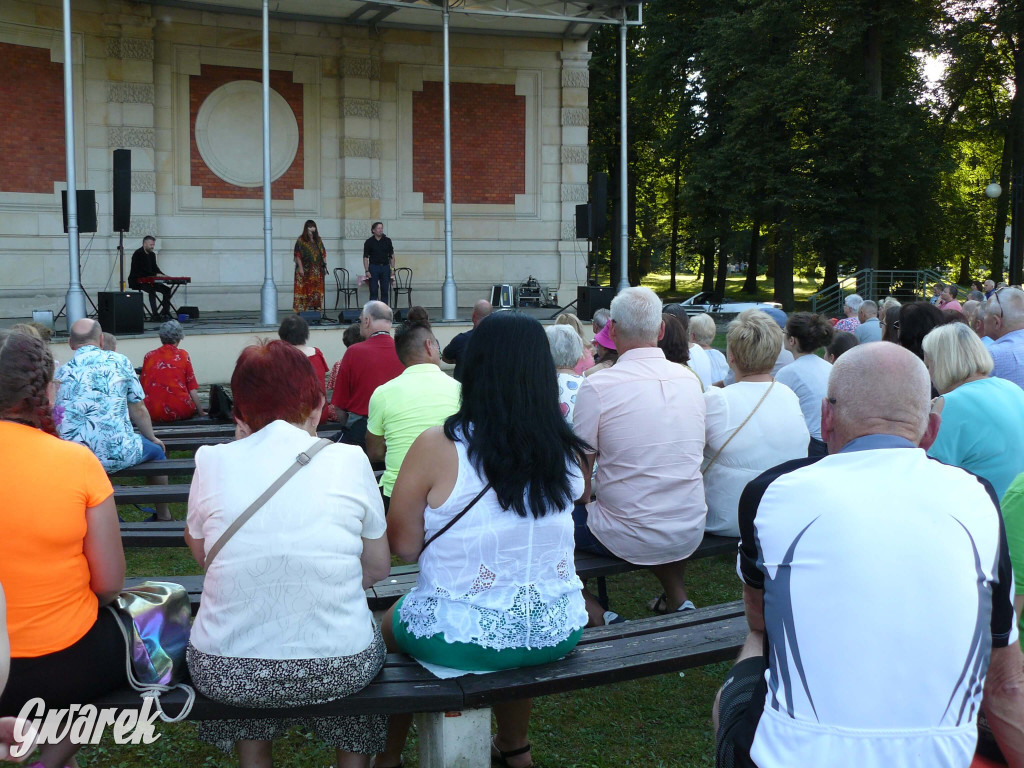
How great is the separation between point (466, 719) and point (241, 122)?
14.8m

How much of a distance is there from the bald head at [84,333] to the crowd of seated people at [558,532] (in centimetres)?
227

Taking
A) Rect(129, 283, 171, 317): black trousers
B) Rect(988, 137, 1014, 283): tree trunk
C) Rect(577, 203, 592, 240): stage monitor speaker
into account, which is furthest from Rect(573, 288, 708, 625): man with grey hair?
Rect(988, 137, 1014, 283): tree trunk

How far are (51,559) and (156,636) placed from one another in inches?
14.5

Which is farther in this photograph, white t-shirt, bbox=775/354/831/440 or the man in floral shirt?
white t-shirt, bbox=775/354/831/440

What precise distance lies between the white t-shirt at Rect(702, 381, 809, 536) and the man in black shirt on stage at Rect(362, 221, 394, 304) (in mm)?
10886

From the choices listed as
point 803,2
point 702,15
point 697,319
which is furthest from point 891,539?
point 702,15

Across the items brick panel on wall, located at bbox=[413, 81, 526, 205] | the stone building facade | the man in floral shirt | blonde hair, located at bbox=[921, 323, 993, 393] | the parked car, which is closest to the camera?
blonde hair, located at bbox=[921, 323, 993, 393]

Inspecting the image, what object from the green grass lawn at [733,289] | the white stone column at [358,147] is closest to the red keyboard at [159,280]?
the white stone column at [358,147]

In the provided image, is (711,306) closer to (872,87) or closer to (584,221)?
(872,87)

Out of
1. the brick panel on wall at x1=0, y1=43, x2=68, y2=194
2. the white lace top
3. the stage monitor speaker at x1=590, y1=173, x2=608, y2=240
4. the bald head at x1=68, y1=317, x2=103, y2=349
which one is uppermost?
the brick panel on wall at x1=0, y1=43, x2=68, y2=194

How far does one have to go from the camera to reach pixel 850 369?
6.18ft

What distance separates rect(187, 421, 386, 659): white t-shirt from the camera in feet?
7.93

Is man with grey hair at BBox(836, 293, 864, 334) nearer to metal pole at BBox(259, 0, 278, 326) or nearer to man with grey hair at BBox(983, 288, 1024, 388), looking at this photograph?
man with grey hair at BBox(983, 288, 1024, 388)

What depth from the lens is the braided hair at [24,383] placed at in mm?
2537
